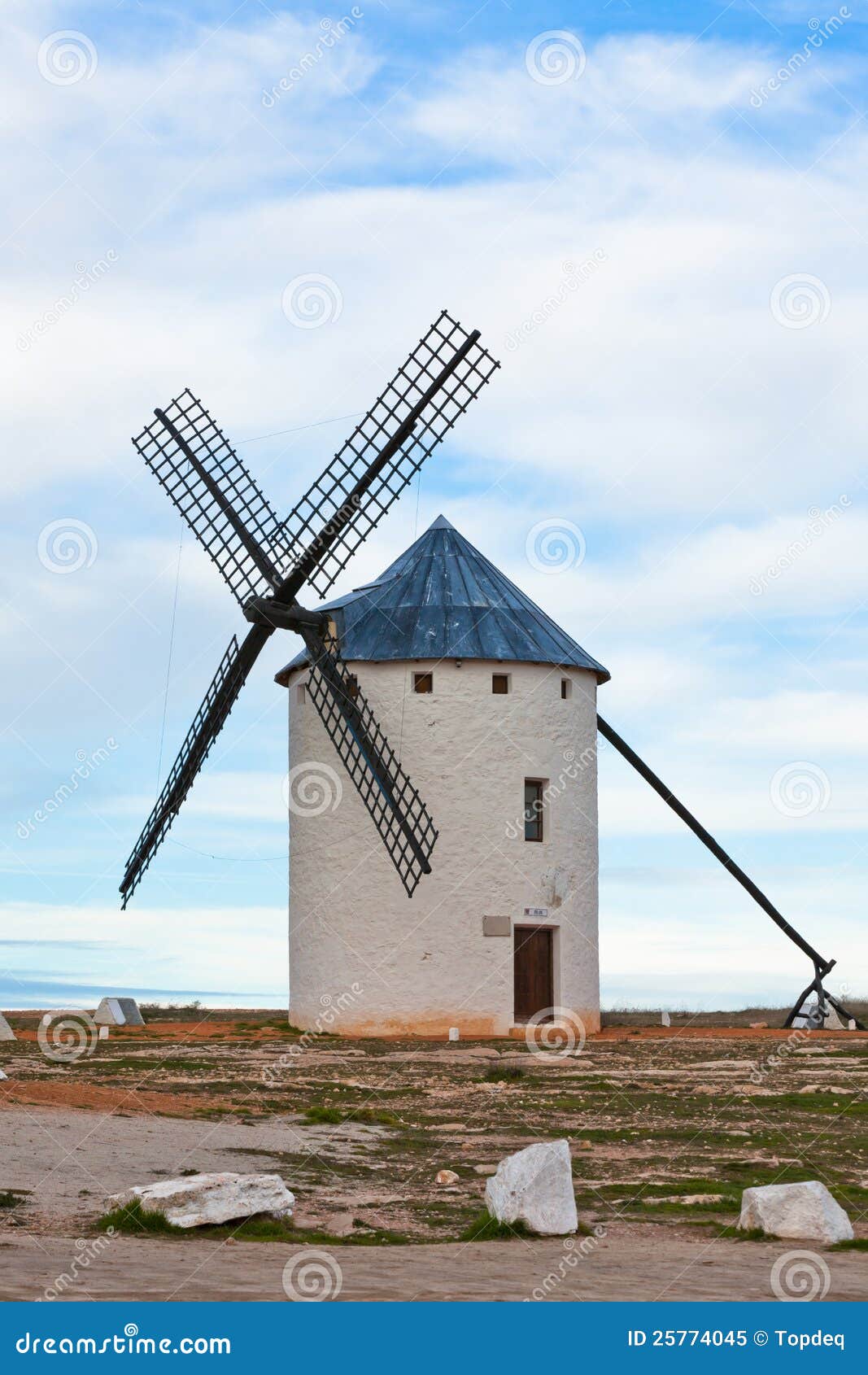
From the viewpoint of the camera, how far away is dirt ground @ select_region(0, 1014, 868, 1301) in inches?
323

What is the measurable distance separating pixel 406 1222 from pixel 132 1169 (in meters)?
2.50

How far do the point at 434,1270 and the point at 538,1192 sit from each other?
4.62ft

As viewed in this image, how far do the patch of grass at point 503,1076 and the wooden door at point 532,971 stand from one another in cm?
743

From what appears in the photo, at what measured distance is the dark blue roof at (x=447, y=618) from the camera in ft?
91.2

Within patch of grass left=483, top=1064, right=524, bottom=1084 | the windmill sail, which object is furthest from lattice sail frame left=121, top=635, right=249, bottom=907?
patch of grass left=483, top=1064, right=524, bottom=1084

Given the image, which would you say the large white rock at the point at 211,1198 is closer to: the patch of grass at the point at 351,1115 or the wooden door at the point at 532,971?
the patch of grass at the point at 351,1115

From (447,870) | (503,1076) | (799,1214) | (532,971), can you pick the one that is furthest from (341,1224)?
(532,971)

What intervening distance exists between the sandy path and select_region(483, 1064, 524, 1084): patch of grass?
9474 millimetres

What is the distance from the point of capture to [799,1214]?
958cm

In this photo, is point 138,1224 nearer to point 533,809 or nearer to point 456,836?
point 456,836

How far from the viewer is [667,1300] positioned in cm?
749

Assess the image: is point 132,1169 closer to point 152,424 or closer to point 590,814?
point 590,814

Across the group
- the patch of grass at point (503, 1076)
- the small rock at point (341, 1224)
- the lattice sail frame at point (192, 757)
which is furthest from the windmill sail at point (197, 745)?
the small rock at point (341, 1224)

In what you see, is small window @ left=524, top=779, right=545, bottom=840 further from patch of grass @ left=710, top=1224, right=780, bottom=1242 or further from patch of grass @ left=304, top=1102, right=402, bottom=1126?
patch of grass @ left=710, top=1224, right=780, bottom=1242
